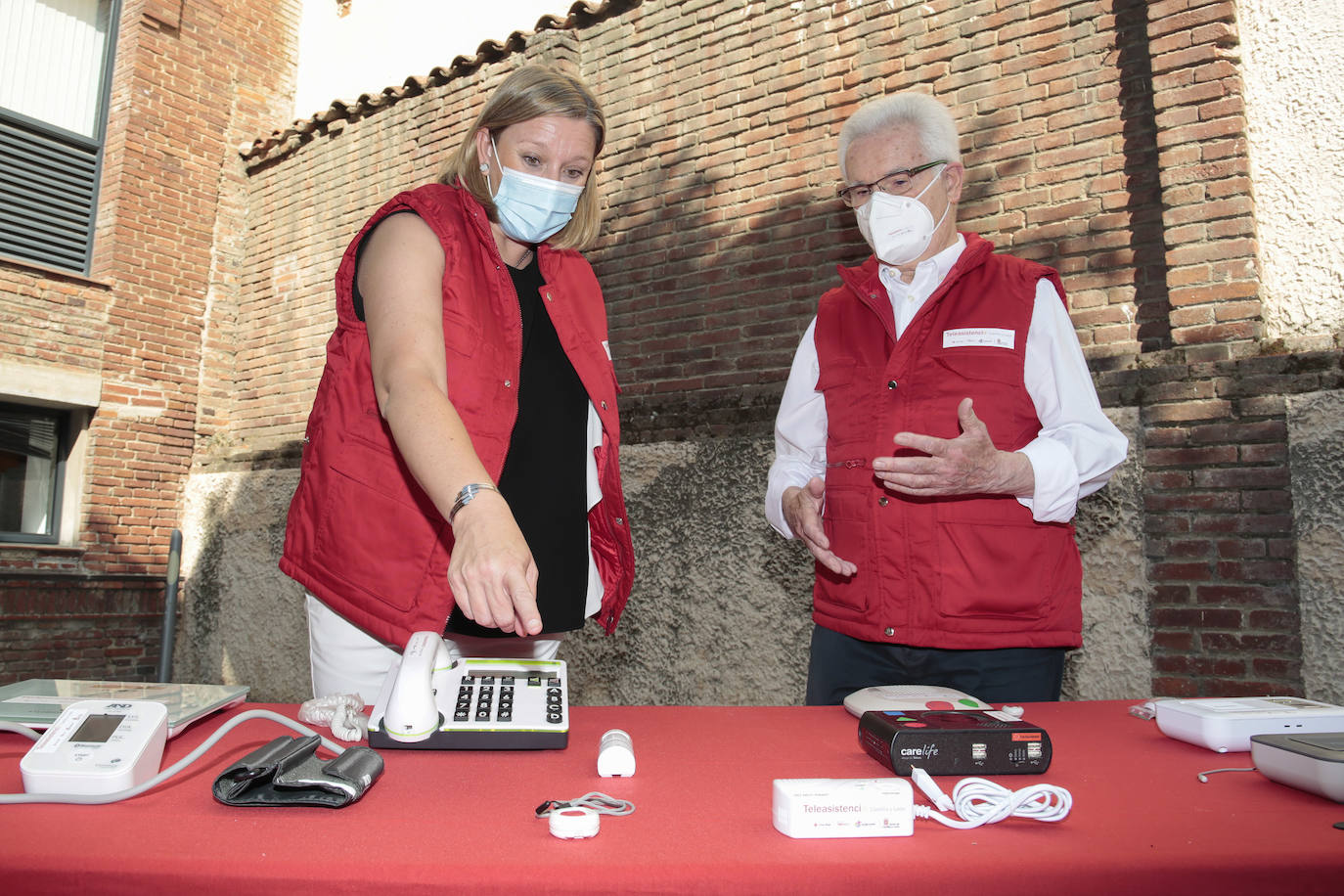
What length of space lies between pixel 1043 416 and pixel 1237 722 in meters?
0.83

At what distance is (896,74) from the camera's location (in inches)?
181

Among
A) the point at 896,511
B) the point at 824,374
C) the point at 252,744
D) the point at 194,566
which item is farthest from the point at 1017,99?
the point at 194,566

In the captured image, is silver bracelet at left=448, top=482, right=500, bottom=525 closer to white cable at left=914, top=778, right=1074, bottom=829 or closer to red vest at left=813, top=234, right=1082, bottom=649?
white cable at left=914, top=778, right=1074, bottom=829

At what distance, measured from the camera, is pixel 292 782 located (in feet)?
3.26

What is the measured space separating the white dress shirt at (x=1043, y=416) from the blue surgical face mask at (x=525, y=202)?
77cm

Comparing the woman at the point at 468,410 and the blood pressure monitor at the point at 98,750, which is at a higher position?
the woman at the point at 468,410

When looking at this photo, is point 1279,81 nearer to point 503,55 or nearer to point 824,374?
point 824,374

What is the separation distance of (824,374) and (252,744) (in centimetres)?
149

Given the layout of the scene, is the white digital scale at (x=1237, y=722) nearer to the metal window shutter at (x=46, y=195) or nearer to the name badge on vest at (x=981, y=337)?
the name badge on vest at (x=981, y=337)

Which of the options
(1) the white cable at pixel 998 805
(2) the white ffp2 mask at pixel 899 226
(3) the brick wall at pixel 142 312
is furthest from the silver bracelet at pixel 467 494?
(3) the brick wall at pixel 142 312


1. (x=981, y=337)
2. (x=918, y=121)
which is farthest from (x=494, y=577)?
(x=918, y=121)

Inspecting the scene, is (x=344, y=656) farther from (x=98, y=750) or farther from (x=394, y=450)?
(x=98, y=750)

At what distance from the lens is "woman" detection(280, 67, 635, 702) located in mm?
1571

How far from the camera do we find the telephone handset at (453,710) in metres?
1.25
